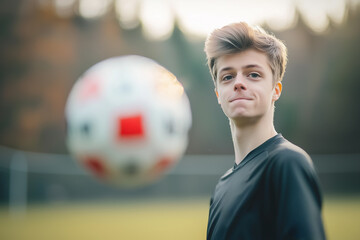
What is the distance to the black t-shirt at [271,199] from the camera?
1.28 metres

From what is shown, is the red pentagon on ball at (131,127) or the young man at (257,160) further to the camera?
the red pentagon on ball at (131,127)

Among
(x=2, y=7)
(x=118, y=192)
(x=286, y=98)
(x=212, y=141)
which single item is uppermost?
(x=2, y=7)

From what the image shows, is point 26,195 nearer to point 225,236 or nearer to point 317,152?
point 317,152

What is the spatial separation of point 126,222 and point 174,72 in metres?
11.4

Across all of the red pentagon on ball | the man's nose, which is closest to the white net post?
the red pentagon on ball

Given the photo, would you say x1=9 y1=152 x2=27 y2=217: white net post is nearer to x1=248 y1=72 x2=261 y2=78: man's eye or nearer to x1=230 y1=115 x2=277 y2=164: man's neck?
x1=230 y1=115 x2=277 y2=164: man's neck

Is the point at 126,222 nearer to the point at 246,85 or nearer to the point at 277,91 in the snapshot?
the point at 277,91

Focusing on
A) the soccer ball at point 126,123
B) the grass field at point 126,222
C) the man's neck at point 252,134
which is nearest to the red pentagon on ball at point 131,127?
the soccer ball at point 126,123

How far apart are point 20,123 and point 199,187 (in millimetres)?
7659

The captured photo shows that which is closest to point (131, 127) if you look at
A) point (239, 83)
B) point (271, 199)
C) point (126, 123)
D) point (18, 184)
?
point (126, 123)

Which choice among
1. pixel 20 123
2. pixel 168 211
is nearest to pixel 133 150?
pixel 168 211

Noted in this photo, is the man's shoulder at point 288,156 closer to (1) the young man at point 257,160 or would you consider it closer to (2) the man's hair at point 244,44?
(1) the young man at point 257,160

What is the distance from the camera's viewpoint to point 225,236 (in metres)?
1.49

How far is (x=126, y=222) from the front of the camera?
29.8ft
